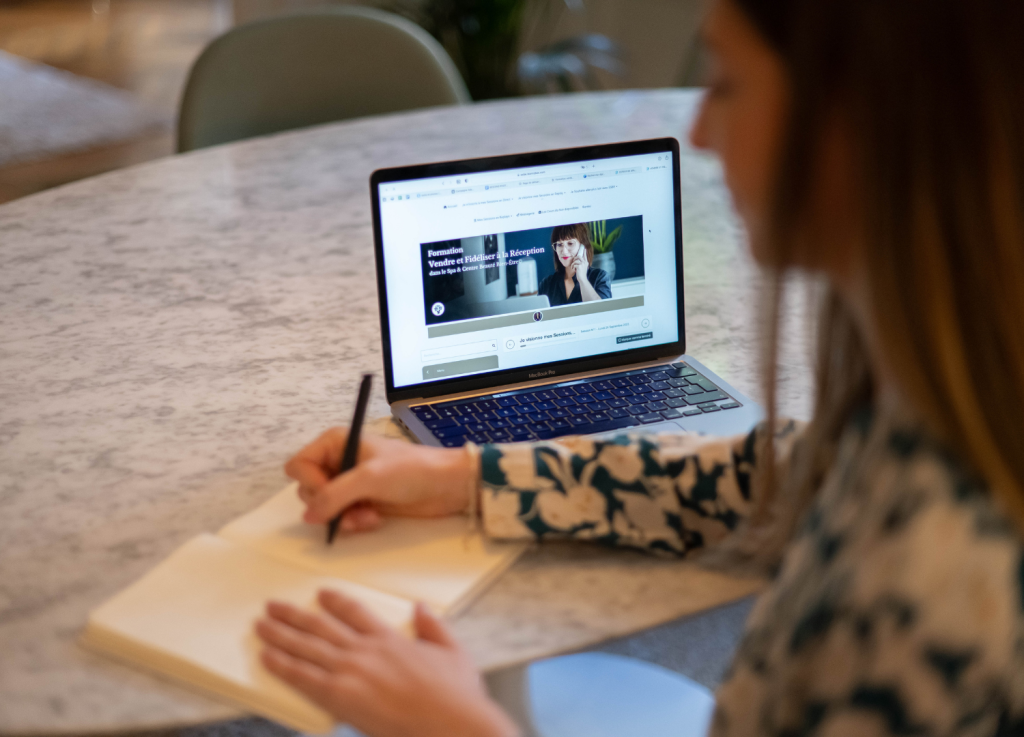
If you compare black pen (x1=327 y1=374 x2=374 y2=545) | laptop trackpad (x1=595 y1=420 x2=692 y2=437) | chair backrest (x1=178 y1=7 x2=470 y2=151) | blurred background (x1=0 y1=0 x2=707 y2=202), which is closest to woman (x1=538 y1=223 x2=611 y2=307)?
laptop trackpad (x1=595 y1=420 x2=692 y2=437)

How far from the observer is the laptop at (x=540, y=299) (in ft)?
3.18

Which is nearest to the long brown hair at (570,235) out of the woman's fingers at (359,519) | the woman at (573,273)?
the woman at (573,273)

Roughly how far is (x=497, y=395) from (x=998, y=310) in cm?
54

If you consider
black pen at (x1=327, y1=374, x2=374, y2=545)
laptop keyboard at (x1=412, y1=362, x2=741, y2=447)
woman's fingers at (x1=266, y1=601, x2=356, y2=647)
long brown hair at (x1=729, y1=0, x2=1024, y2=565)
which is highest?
long brown hair at (x1=729, y1=0, x2=1024, y2=565)

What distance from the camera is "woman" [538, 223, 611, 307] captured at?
1013mm

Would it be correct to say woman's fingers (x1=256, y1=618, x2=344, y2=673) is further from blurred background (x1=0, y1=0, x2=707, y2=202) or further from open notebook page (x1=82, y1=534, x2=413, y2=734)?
blurred background (x1=0, y1=0, x2=707, y2=202)

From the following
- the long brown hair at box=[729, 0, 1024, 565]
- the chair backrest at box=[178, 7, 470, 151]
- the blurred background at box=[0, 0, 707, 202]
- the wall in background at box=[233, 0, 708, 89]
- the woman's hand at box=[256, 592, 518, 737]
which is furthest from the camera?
the wall in background at box=[233, 0, 708, 89]

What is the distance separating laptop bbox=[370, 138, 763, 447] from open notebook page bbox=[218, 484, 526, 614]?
0.44ft

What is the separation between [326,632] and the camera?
683mm

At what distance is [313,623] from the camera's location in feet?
2.26

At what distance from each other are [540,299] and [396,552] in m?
0.33

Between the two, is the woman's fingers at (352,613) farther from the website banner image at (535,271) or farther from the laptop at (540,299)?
the website banner image at (535,271)

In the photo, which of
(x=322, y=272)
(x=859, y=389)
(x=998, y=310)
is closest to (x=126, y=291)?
(x=322, y=272)

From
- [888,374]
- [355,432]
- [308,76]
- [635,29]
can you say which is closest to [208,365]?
[355,432]
